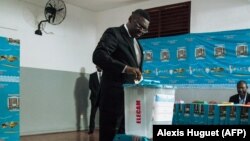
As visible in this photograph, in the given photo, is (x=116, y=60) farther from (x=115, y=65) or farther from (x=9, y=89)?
(x=9, y=89)

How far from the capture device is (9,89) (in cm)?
456

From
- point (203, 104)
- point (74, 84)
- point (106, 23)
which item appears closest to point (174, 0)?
point (106, 23)

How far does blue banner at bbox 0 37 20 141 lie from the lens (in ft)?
14.6

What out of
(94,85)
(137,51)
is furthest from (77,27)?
(137,51)

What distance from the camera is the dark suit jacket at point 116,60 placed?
1.45m

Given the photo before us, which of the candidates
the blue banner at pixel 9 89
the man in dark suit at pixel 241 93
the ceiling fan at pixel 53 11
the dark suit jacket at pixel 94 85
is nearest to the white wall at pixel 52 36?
the ceiling fan at pixel 53 11

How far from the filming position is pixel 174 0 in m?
5.82

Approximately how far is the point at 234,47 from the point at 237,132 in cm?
437

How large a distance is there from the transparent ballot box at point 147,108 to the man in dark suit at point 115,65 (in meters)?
0.16

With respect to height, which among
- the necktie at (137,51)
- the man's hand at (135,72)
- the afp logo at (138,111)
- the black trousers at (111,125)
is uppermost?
the necktie at (137,51)

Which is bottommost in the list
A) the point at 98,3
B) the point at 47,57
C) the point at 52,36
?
the point at 47,57

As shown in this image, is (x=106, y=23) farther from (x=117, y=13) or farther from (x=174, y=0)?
(x=174, y=0)

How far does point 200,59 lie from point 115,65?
413 centimetres

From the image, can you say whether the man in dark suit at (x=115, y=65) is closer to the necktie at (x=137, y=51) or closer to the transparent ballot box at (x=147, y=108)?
the necktie at (x=137, y=51)
